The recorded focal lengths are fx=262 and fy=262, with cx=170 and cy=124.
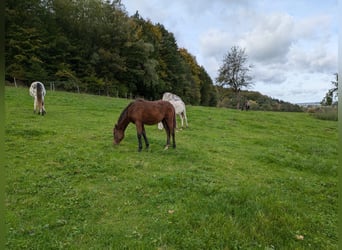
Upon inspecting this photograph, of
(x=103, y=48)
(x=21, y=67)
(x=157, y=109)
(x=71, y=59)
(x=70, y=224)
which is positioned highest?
(x=103, y=48)

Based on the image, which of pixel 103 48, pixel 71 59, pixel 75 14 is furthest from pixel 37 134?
pixel 75 14

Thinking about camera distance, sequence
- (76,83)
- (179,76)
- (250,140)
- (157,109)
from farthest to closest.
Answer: (179,76) < (76,83) < (250,140) < (157,109)

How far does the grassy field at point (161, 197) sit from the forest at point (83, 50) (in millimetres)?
23487

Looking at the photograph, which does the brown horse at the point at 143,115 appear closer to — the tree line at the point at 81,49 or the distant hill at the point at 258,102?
the tree line at the point at 81,49

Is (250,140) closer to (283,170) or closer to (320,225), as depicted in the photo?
(283,170)

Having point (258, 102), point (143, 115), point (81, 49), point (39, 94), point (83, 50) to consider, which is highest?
point (81, 49)

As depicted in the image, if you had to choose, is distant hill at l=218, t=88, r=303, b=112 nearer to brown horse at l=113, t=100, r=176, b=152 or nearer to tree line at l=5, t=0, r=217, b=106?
tree line at l=5, t=0, r=217, b=106

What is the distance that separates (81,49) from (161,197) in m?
36.0

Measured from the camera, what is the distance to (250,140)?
12086 millimetres

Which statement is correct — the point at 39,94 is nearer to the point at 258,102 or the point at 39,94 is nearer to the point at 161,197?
the point at 161,197

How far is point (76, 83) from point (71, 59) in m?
4.88

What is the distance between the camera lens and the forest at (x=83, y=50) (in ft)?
95.4

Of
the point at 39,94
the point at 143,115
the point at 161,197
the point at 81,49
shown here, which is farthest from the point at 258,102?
the point at 161,197

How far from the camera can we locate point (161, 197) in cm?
495
